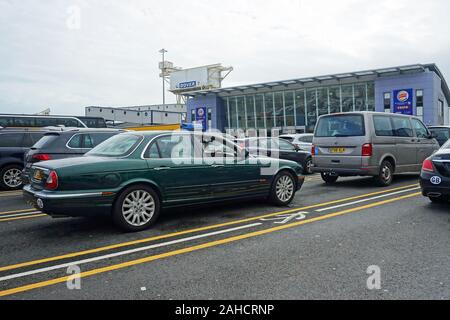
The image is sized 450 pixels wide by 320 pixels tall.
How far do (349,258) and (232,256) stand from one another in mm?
1307

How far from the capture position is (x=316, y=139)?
986 centimetres

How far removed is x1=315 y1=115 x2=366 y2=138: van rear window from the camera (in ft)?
29.6

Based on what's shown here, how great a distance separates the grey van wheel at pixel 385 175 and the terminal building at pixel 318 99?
20412 mm

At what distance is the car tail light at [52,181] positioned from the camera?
4.73 m

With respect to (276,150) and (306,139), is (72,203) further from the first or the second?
(306,139)

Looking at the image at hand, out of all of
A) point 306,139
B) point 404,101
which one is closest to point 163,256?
point 306,139

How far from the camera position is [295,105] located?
33469 mm

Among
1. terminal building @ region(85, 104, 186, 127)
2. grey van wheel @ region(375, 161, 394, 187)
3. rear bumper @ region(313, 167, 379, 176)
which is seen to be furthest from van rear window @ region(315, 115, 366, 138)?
terminal building @ region(85, 104, 186, 127)

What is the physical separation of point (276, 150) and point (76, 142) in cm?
648

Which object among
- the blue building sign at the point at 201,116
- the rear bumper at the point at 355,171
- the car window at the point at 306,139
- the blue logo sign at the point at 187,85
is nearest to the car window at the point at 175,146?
the rear bumper at the point at 355,171

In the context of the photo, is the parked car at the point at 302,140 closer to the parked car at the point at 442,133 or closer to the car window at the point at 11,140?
the parked car at the point at 442,133
